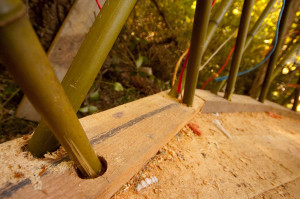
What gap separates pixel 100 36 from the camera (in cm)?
48

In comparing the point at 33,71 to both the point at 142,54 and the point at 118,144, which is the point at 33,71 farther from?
the point at 142,54

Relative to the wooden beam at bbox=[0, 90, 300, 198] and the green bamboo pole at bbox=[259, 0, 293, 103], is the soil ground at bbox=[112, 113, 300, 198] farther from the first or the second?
the green bamboo pole at bbox=[259, 0, 293, 103]

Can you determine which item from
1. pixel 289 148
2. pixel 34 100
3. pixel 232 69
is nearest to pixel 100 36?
pixel 34 100

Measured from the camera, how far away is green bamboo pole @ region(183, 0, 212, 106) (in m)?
0.81

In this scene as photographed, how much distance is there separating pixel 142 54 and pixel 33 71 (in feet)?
6.88

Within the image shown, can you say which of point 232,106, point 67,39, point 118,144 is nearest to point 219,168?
point 118,144

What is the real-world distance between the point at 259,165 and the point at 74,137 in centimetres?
100

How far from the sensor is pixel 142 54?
229cm

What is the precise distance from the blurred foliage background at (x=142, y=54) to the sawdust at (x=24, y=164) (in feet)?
2.69

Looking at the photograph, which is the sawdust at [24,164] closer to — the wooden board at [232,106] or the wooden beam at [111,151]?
the wooden beam at [111,151]

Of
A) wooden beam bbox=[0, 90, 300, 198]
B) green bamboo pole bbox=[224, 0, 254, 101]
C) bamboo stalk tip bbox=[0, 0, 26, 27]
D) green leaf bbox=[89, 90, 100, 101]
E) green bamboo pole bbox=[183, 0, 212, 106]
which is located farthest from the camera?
green leaf bbox=[89, 90, 100, 101]

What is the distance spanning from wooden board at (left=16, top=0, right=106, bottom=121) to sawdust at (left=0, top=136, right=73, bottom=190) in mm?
1070

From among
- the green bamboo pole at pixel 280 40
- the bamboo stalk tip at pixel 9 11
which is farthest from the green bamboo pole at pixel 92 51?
the green bamboo pole at pixel 280 40

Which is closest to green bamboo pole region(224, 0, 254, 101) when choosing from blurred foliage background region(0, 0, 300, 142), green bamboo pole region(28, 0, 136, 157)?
Answer: blurred foliage background region(0, 0, 300, 142)
